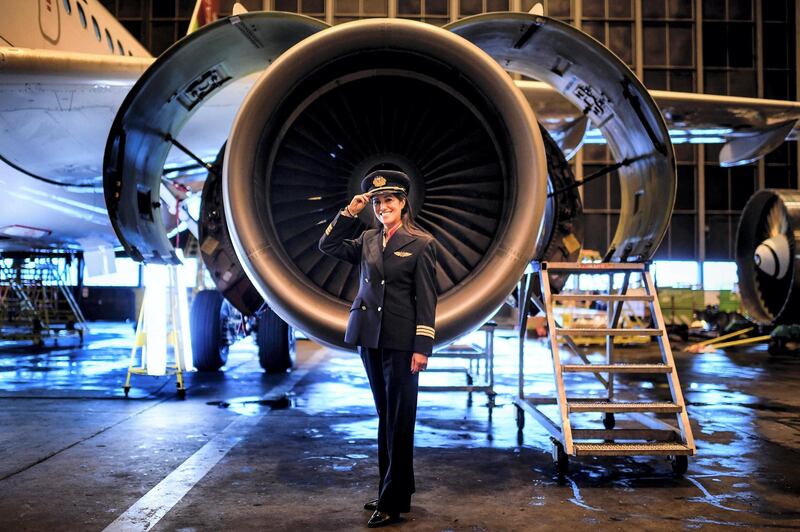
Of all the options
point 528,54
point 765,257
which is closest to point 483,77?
point 528,54

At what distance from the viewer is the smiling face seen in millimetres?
3193

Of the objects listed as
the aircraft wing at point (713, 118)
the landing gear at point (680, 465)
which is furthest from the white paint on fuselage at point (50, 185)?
the landing gear at point (680, 465)

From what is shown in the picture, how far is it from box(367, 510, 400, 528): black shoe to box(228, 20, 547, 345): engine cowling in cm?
75

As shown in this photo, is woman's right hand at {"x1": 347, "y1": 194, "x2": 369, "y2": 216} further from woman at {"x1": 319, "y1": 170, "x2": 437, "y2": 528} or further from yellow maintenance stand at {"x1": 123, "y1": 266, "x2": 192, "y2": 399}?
yellow maintenance stand at {"x1": 123, "y1": 266, "x2": 192, "y2": 399}

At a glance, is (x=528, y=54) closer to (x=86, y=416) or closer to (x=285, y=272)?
(x=285, y=272)

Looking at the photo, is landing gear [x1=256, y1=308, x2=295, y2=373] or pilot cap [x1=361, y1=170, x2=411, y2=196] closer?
pilot cap [x1=361, y1=170, x2=411, y2=196]

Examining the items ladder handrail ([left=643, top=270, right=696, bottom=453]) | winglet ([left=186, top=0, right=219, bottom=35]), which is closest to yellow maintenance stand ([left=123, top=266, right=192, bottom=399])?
ladder handrail ([left=643, top=270, right=696, bottom=453])

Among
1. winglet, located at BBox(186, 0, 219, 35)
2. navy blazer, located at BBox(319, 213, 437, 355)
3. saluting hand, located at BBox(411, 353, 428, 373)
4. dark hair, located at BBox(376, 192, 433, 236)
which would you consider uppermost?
winglet, located at BBox(186, 0, 219, 35)

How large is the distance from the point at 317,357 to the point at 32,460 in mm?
6710

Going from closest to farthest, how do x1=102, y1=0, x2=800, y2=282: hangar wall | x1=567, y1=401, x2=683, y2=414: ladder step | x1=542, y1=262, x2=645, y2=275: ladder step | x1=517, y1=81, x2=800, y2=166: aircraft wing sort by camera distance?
x1=567, y1=401, x2=683, y2=414: ladder step → x1=542, y1=262, x2=645, y2=275: ladder step → x1=517, y1=81, x2=800, y2=166: aircraft wing → x1=102, y1=0, x2=800, y2=282: hangar wall

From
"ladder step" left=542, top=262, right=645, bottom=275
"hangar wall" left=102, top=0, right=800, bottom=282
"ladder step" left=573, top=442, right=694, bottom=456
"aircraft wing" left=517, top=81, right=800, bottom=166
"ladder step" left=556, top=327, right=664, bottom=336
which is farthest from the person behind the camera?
"hangar wall" left=102, top=0, right=800, bottom=282

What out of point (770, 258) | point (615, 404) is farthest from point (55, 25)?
point (770, 258)

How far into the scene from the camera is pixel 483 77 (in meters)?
3.21

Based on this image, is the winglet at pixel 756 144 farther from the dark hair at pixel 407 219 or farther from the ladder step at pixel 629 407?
the dark hair at pixel 407 219
